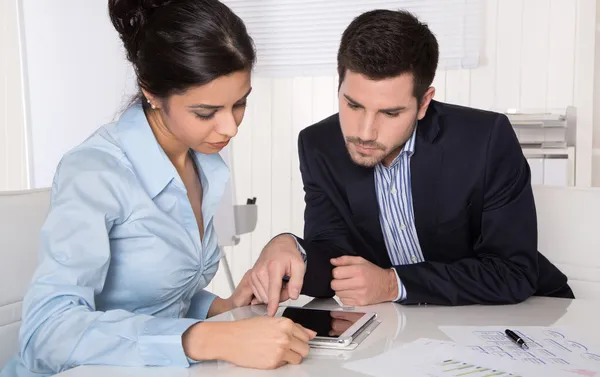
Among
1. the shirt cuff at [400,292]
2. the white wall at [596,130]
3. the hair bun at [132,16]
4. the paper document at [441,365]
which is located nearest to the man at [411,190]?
the shirt cuff at [400,292]

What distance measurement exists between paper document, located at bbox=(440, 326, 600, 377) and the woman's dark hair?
63cm

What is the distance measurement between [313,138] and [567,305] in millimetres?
801

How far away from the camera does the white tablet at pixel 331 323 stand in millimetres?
1090

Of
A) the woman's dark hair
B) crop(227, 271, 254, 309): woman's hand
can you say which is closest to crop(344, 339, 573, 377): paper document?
crop(227, 271, 254, 309): woman's hand

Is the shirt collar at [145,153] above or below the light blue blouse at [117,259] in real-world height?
above

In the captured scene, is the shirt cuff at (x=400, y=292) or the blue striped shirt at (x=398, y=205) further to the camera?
the blue striped shirt at (x=398, y=205)

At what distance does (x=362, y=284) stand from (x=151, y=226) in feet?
1.46

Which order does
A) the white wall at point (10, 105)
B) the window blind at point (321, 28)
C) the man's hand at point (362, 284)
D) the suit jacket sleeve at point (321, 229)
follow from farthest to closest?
the white wall at point (10, 105) → the window blind at point (321, 28) → the suit jacket sleeve at point (321, 229) → the man's hand at point (362, 284)

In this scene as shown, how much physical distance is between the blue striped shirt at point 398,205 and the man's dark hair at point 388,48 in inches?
7.1

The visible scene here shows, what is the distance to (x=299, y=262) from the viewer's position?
140cm

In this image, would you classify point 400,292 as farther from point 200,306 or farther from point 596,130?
point 596,130

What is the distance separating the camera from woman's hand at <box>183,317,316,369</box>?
3.24ft

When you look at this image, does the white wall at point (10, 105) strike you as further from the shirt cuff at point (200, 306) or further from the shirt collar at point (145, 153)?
the shirt collar at point (145, 153)

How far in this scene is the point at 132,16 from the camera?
139cm
